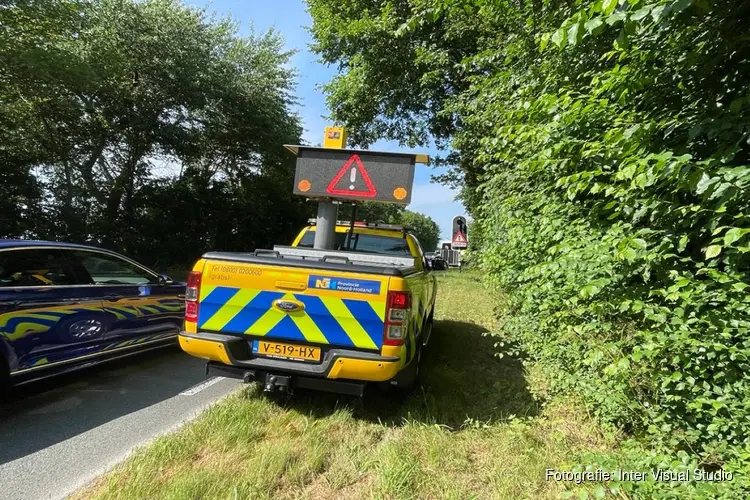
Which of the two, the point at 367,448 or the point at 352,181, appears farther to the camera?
the point at 352,181

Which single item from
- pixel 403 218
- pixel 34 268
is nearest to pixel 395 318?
pixel 34 268

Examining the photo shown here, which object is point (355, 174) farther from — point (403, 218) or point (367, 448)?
point (403, 218)

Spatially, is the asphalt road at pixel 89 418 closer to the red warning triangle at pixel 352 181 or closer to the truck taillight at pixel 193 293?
the truck taillight at pixel 193 293

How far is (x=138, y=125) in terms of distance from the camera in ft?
49.7

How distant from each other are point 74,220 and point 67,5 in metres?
6.73

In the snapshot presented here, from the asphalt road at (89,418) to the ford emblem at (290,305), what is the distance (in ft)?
4.46

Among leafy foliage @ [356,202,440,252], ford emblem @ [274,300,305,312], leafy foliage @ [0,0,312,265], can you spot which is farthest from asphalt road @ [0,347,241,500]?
leafy foliage @ [356,202,440,252]

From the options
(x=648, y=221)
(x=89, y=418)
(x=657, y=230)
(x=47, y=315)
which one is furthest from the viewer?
(x=47, y=315)

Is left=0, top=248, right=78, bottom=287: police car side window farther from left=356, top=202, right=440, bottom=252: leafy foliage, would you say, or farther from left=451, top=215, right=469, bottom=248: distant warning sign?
left=356, top=202, right=440, bottom=252: leafy foliage

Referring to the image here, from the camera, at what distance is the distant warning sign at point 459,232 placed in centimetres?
1672

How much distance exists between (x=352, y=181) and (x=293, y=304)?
1.63 metres

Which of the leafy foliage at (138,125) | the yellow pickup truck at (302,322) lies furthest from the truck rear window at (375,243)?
the leafy foliage at (138,125)

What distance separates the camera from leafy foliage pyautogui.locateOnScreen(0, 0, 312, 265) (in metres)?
11.4

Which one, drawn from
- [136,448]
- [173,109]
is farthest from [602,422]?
[173,109]
